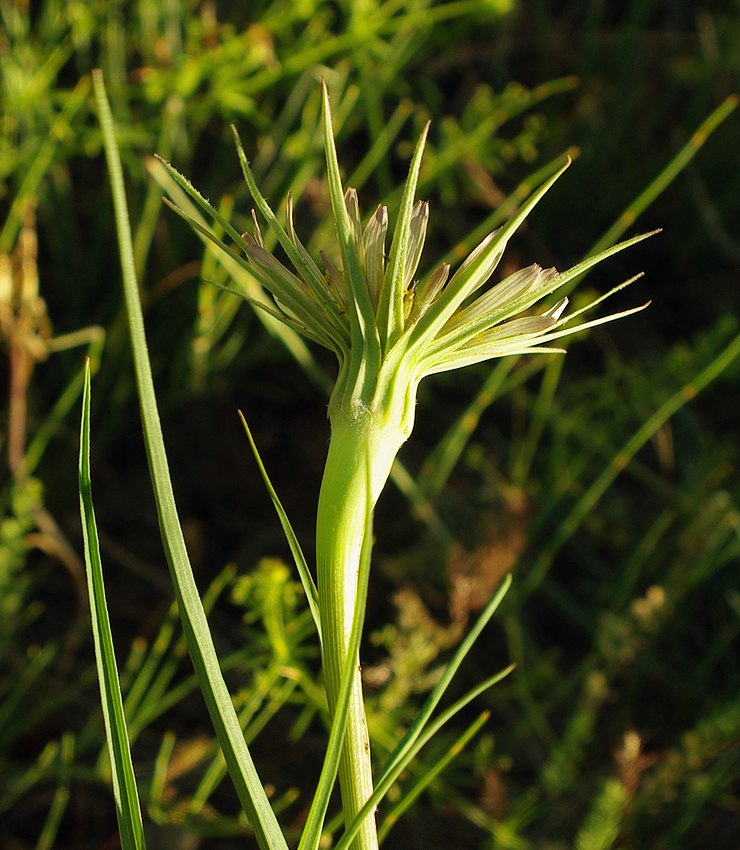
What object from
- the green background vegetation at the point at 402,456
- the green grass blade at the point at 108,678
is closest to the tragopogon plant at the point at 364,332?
the green grass blade at the point at 108,678

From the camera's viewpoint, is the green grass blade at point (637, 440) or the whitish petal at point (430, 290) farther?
the green grass blade at point (637, 440)

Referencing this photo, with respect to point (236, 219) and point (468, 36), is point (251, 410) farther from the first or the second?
point (468, 36)

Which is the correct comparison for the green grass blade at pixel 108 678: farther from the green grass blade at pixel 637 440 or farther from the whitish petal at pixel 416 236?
the green grass blade at pixel 637 440

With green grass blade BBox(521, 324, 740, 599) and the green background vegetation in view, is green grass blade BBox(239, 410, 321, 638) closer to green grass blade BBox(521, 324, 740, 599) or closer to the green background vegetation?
the green background vegetation

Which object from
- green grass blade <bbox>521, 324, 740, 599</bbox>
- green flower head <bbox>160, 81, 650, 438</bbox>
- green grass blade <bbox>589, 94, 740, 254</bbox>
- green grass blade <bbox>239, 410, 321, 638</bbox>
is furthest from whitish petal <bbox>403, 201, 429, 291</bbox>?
green grass blade <bbox>521, 324, 740, 599</bbox>

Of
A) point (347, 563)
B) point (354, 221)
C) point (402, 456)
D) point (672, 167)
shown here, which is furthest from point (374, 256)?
point (402, 456)

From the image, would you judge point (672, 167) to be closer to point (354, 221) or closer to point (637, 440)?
point (637, 440)
